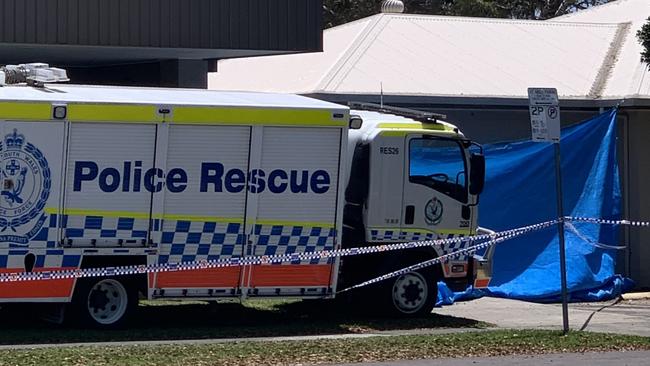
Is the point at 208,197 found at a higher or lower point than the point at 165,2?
lower

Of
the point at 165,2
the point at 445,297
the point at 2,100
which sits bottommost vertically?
the point at 445,297

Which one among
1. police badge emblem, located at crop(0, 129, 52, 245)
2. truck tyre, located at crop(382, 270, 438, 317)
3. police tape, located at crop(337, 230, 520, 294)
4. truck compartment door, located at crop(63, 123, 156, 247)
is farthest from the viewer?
truck tyre, located at crop(382, 270, 438, 317)

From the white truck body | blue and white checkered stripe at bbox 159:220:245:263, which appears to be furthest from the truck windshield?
blue and white checkered stripe at bbox 159:220:245:263

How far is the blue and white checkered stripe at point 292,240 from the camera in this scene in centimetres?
1441

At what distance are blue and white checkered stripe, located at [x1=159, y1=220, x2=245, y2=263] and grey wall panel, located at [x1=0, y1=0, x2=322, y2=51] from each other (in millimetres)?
3678

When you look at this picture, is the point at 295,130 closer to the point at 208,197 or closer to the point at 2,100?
the point at 208,197

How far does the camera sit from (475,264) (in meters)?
16.1

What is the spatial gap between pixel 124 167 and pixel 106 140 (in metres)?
0.36

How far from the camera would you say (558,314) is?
1730cm

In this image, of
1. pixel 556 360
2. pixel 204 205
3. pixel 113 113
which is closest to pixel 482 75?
pixel 204 205

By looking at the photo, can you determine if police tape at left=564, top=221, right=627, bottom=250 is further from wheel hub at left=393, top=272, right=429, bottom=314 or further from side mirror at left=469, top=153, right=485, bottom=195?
wheel hub at left=393, top=272, right=429, bottom=314

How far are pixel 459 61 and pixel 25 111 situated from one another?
9.94 m

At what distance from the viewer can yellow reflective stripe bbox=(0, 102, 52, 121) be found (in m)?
13.1

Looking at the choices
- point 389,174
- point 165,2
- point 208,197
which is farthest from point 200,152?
point 165,2
